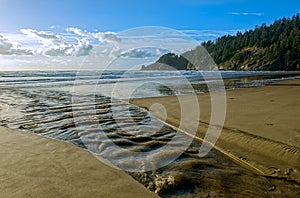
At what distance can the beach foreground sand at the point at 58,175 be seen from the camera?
8.70 feet

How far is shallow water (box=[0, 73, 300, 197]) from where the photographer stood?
2855mm

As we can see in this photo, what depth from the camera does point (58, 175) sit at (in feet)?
10.1

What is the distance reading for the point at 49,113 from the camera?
7.83m

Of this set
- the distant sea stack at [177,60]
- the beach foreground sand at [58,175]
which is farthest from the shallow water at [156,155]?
the distant sea stack at [177,60]

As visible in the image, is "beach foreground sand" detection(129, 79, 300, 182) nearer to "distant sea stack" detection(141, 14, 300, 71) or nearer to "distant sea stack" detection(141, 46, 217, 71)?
"distant sea stack" detection(141, 46, 217, 71)

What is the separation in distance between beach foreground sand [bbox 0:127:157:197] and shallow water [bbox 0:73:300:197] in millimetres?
261

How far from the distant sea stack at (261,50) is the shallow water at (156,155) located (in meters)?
74.5

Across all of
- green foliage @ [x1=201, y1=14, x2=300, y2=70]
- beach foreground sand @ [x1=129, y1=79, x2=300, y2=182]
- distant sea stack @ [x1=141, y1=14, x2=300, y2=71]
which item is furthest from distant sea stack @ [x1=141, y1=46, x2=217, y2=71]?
green foliage @ [x1=201, y1=14, x2=300, y2=70]

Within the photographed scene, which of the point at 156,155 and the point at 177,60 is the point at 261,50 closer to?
the point at 177,60

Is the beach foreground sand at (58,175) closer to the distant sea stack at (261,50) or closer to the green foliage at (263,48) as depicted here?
the distant sea stack at (261,50)

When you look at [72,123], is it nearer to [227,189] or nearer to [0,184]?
[0,184]

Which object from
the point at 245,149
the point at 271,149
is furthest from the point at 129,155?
the point at 271,149

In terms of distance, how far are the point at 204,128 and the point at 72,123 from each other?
3.61 m

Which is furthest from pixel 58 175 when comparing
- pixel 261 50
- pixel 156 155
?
pixel 261 50
